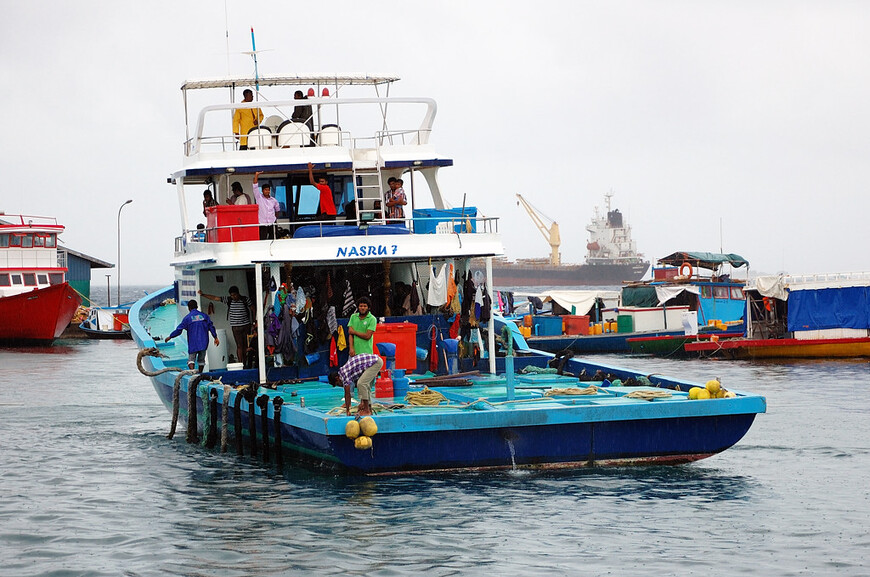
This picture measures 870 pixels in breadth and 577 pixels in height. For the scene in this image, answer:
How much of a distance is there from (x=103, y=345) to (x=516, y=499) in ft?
157

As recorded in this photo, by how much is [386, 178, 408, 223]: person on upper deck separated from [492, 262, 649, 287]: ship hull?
156m

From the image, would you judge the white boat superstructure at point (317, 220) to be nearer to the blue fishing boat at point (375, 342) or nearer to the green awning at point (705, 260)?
the blue fishing boat at point (375, 342)

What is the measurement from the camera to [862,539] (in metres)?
11.9

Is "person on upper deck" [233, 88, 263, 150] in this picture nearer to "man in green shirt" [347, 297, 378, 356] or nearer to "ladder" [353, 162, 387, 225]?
"ladder" [353, 162, 387, 225]

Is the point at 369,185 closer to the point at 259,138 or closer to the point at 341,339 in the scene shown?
the point at 259,138

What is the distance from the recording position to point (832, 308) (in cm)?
3928

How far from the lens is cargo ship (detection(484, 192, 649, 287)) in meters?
175

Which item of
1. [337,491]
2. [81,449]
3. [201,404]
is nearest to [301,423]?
[337,491]

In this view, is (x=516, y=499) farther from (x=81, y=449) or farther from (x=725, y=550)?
(x=81, y=449)

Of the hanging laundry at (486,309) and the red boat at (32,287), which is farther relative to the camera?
the red boat at (32,287)

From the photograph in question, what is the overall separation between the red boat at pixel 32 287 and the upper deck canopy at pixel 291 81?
1331 inches

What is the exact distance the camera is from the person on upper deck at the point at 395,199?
65.3 ft

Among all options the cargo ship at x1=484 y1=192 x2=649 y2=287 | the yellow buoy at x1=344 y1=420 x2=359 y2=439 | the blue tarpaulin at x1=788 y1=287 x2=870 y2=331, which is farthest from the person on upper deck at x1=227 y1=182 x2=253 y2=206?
the cargo ship at x1=484 y1=192 x2=649 y2=287

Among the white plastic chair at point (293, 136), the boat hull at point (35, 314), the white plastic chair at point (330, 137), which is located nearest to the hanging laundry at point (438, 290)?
the white plastic chair at point (330, 137)
